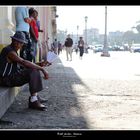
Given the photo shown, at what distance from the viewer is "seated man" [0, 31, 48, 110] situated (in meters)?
6.25

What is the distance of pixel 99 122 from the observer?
5.86 metres

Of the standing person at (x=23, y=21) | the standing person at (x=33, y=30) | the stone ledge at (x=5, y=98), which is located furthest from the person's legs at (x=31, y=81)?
the standing person at (x=33, y=30)

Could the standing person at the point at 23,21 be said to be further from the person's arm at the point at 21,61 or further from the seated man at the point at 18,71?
the person's arm at the point at 21,61

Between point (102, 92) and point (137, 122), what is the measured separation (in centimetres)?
306

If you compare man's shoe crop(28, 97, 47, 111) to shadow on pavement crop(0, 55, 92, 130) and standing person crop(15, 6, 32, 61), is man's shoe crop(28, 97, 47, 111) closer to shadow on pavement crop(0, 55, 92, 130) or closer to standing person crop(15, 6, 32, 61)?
shadow on pavement crop(0, 55, 92, 130)

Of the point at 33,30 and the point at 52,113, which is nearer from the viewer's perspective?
the point at 52,113

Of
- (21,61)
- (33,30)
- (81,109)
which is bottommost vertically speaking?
(81,109)

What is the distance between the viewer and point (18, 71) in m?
6.52

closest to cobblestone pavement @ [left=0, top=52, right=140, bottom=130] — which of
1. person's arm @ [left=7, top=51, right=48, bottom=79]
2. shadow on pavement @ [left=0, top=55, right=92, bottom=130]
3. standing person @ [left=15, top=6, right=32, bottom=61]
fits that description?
shadow on pavement @ [left=0, top=55, right=92, bottom=130]

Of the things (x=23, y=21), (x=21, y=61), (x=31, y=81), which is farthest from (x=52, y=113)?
(x=23, y=21)

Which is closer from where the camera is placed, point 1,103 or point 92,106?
point 1,103

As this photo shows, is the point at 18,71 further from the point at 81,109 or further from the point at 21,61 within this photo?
the point at 81,109
